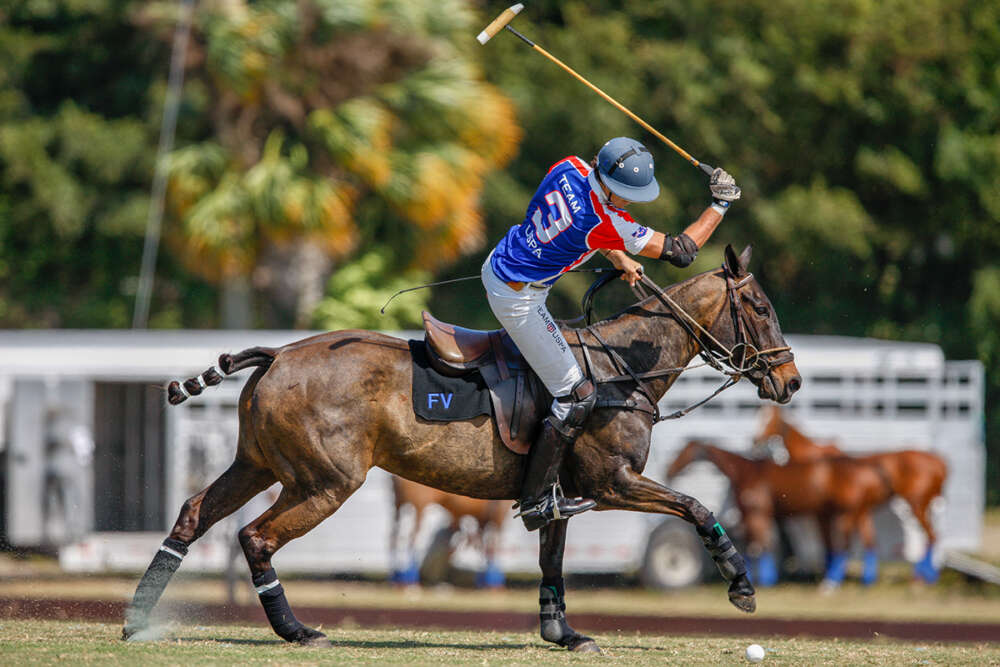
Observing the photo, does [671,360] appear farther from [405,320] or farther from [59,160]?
[59,160]

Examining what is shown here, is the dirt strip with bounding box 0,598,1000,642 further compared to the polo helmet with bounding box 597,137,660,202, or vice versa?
the dirt strip with bounding box 0,598,1000,642

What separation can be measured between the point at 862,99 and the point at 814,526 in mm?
10564

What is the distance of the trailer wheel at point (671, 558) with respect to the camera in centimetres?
1512

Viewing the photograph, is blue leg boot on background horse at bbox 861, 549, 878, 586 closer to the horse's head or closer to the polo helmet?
the horse's head

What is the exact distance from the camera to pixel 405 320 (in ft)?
→ 64.6

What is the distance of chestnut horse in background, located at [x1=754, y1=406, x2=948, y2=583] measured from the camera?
15.2 metres

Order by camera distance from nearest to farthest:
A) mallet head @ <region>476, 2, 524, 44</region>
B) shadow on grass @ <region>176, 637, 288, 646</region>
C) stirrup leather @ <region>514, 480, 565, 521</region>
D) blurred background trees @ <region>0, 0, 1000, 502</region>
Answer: stirrup leather @ <region>514, 480, 565, 521</region> → shadow on grass @ <region>176, 637, 288, 646</region> → mallet head @ <region>476, 2, 524, 44</region> → blurred background trees @ <region>0, 0, 1000, 502</region>

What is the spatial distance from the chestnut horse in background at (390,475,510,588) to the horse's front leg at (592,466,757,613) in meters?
7.37

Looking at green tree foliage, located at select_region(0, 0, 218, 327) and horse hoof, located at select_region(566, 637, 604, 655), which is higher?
green tree foliage, located at select_region(0, 0, 218, 327)

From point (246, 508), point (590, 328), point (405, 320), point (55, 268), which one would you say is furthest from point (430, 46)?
point (590, 328)

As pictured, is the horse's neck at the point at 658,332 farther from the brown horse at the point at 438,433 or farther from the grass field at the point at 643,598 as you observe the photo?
the grass field at the point at 643,598

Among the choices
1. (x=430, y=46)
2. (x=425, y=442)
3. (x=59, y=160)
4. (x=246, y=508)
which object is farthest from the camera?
(x=59, y=160)

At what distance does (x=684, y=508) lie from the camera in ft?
24.8

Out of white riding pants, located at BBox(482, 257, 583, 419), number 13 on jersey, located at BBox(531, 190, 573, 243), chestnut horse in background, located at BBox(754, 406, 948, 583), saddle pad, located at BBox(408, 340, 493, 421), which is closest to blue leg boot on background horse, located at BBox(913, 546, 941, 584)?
chestnut horse in background, located at BBox(754, 406, 948, 583)
